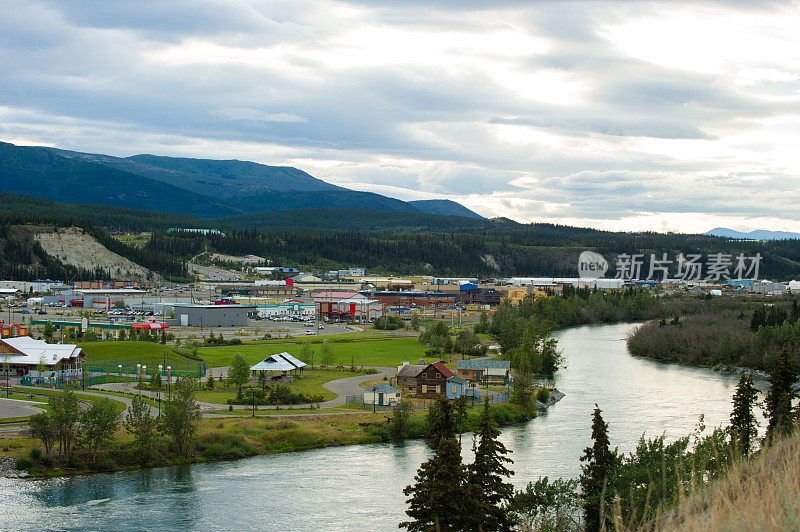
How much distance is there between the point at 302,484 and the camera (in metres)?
20.6

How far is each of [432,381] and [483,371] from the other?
16.1 ft

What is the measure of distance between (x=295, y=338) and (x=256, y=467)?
31.9 m

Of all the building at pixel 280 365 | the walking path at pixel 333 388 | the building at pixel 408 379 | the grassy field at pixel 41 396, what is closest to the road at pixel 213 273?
the building at pixel 280 365

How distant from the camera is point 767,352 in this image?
44844 millimetres

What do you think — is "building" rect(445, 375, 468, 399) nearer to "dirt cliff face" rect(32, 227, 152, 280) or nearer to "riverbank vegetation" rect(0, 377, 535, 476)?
"riverbank vegetation" rect(0, 377, 535, 476)

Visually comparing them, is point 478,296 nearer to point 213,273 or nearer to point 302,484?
point 213,273

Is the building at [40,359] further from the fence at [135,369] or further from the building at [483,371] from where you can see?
the building at [483,371]

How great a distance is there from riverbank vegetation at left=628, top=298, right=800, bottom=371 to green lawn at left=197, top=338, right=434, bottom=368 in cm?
1486

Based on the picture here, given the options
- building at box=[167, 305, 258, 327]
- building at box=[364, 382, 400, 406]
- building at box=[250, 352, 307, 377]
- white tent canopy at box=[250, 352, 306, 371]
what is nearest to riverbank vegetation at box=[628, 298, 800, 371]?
building at box=[364, 382, 400, 406]

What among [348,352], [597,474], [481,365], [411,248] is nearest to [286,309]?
[348,352]

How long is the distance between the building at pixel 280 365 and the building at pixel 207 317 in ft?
91.3

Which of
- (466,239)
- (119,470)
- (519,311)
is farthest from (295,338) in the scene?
(466,239)

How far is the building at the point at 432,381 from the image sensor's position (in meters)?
33.1

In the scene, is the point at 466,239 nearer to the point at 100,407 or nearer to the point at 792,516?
the point at 100,407
